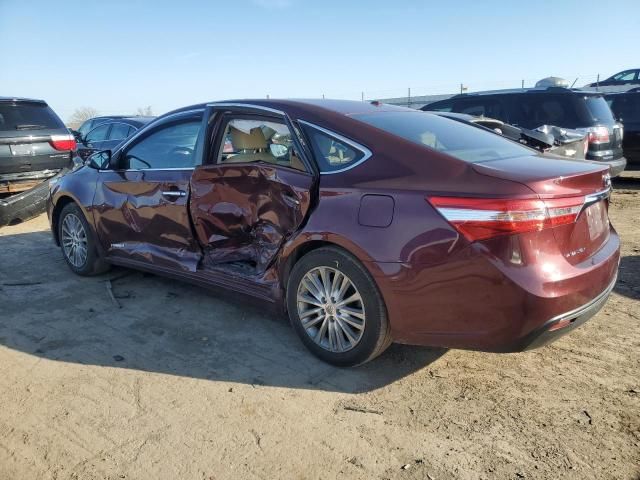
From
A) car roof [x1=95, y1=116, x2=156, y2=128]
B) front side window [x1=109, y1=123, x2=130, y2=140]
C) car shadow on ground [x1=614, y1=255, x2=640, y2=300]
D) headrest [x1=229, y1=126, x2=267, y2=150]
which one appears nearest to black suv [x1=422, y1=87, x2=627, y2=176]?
car shadow on ground [x1=614, y1=255, x2=640, y2=300]

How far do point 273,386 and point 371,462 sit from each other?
34.3 inches

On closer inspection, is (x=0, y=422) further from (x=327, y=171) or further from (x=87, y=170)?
(x=87, y=170)

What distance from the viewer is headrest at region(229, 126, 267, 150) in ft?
12.9

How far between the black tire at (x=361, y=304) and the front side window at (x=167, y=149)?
144 centimetres

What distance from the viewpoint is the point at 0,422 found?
284cm

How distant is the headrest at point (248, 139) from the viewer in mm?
3934

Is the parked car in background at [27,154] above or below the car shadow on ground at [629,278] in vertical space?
above

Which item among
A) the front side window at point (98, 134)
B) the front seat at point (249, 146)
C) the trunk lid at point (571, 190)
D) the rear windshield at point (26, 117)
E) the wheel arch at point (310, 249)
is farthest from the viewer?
the front side window at point (98, 134)

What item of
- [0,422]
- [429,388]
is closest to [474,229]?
[429,388]

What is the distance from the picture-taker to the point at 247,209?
12.8 ft

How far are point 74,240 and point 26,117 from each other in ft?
11.8

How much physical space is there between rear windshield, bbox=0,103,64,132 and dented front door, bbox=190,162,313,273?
499cm

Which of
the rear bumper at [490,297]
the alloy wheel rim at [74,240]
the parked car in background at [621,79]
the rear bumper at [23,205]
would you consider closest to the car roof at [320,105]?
the rear bumper at [490,297]

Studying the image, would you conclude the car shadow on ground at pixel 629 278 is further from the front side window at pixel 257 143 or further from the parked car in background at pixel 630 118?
the parked car in background at pixel 630 118
